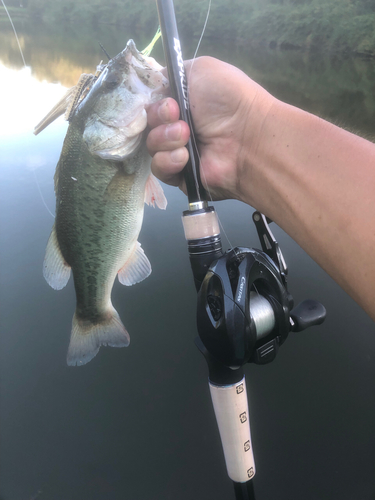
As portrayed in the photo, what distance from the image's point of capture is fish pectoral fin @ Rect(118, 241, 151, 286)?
1.52 meters

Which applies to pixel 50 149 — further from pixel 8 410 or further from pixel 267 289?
pixel 267 289

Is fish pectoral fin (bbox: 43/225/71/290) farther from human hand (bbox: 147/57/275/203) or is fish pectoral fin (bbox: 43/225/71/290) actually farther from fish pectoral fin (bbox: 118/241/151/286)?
human hand (bbox: 147/57/275/203)

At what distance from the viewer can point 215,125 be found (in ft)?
4.19

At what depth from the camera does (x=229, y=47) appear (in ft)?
38.9

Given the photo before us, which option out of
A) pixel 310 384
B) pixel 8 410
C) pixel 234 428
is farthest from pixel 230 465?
pixel 8 410

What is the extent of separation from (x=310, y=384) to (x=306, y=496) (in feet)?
2.45

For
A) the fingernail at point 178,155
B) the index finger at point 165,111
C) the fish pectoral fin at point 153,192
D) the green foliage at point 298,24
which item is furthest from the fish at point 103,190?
the green foliage at point 298,24

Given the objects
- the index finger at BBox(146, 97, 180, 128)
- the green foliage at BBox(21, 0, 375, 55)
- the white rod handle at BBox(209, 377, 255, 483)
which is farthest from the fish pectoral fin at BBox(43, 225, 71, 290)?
the green foliage at BBox(21, 0, 375, 55)

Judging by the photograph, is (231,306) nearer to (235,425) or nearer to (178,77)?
(235,425)

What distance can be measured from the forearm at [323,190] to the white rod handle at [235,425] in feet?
1.89

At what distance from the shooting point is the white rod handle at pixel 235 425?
43.9 inches

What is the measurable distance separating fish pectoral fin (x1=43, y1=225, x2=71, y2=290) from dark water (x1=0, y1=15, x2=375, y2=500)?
1.32m

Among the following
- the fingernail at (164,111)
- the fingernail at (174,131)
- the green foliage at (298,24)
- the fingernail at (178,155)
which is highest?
the green foliage at (298,24)

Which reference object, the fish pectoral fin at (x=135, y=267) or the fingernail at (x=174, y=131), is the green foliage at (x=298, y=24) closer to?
the fish pectoral fin at (x=135, y=267)
